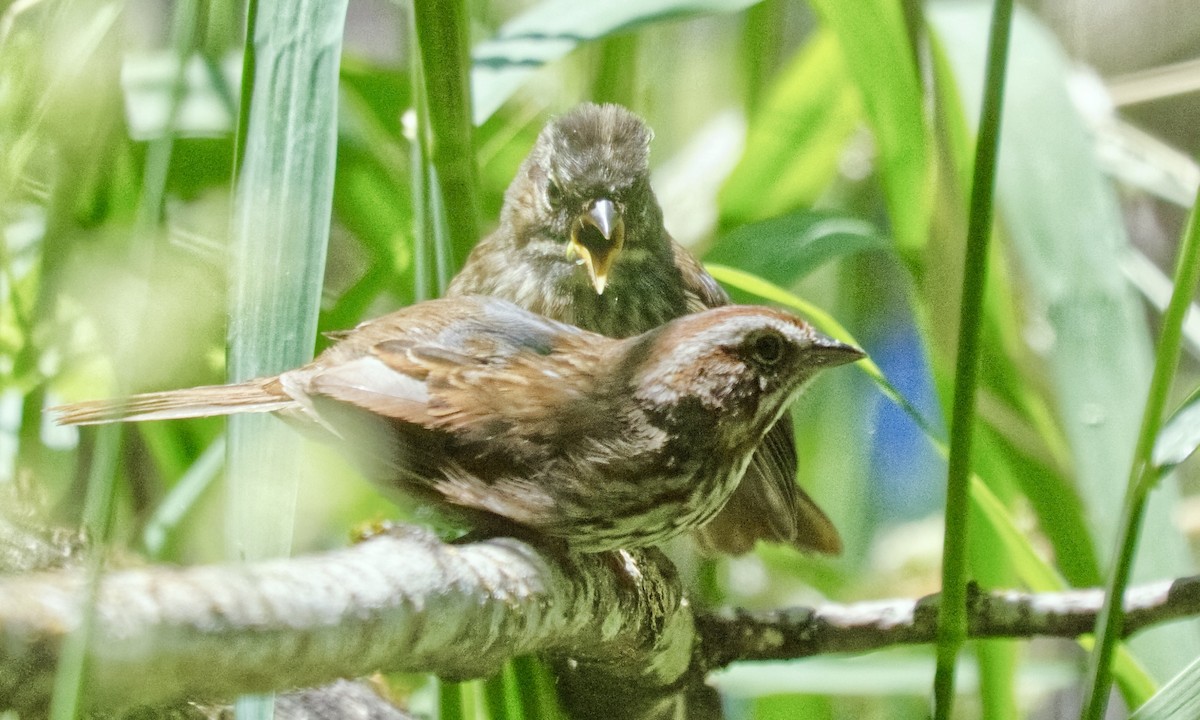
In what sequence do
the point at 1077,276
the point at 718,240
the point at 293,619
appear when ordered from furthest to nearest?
1. the point at 718,240
2. the point at 1077,276
3. the point at 293,619

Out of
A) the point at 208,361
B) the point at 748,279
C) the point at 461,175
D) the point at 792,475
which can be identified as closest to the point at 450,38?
the point at 461,175

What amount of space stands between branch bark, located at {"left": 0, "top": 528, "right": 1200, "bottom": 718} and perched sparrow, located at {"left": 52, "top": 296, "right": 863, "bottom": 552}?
0.23 feet

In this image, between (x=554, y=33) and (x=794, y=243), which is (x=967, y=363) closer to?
(x=794, y=243)

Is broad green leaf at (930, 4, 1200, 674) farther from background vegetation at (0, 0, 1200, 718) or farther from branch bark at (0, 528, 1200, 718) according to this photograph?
branch bark at (0, 528, 1200, 718)

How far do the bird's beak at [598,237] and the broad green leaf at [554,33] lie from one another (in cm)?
25

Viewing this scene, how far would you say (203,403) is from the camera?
91cm

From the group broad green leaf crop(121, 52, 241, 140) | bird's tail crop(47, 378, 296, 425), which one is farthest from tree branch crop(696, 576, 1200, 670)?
broad green leaf crop(121, 52, 241, 140)

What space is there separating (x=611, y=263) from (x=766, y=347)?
20.0 inches

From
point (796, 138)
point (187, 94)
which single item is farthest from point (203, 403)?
point (796, 138)

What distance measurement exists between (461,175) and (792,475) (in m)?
0.66

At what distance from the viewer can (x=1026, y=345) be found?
181 cm

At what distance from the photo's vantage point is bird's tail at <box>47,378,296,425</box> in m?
0.86

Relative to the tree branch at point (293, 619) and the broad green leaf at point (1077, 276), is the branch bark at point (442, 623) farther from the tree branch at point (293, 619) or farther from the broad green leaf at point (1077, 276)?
the broad green leaf at point (1077, 276)

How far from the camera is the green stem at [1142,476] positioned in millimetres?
750
